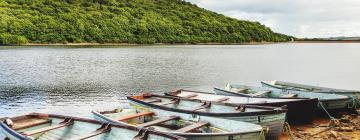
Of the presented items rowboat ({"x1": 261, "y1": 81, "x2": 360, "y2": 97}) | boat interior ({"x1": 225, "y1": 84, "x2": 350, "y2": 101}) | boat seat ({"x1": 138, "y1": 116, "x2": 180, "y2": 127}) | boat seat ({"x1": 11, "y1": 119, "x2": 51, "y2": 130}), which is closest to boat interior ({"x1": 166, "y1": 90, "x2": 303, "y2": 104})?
boat interior ({"x1": 225, "y1": 84, "x2": 350, "y2": 101})

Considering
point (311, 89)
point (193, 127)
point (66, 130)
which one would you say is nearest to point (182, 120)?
point (193, 127)

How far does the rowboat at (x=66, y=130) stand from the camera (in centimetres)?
1030

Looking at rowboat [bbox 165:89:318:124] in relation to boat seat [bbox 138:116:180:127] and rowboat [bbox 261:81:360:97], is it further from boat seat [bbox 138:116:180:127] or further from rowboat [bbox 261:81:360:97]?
rowboat [bbox 261:81:360:97]

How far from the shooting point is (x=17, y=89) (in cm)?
2795

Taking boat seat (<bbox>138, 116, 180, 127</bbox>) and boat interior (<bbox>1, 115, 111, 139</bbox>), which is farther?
boat seat (<bbox>138, 116, 180, 127</bbox>)

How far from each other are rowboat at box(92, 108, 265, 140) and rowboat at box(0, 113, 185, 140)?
38.7 inches

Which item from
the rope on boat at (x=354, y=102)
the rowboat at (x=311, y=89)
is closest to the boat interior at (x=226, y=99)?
the rowboat at (x=311, y=89)

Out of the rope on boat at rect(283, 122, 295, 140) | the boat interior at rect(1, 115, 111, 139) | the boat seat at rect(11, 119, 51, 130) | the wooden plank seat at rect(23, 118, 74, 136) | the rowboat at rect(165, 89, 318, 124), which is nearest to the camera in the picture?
the boat interior at rect(1, 115, 111, 139)

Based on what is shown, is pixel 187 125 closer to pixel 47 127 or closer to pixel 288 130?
pixel 288 130

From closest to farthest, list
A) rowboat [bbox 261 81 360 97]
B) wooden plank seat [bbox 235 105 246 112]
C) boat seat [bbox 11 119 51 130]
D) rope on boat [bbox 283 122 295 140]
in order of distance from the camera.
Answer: boat seat [bbox 11 119 51 130] < rope on boat [bbox 283 122 295 140] < wooden plank seat [bbox 235 105 246 112] < rowboat [bbox 261 81 360 97]

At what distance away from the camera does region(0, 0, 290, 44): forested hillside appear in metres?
93.6

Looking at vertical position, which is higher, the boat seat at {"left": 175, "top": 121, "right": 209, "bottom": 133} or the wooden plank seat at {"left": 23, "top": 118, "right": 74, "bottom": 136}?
the boat seat at {"left": 175, "top": 121, "right": 209, "bottom": 133}

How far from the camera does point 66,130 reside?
12.1 metres

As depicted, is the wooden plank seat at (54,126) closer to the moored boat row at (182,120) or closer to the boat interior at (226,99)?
the moored boat row at (182,120)
